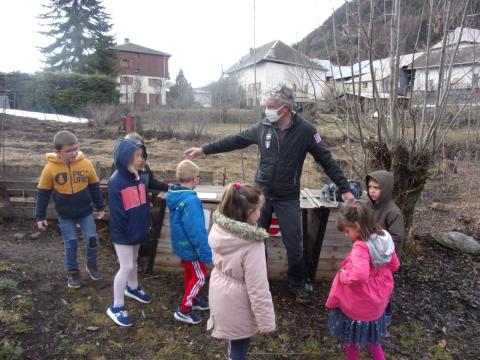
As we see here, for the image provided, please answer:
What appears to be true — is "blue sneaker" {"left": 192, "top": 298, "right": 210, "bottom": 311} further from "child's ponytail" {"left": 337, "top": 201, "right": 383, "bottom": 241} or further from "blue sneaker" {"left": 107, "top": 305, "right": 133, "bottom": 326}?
"child's ponytail" {"left": 337, "top": 201, "right": 383, "bottom": 241}

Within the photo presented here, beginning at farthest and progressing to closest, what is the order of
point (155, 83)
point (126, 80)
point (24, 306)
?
point (155, 83), point (126, 80), point (24, 306)

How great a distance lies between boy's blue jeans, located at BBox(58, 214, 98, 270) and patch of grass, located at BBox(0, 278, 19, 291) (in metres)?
0.45

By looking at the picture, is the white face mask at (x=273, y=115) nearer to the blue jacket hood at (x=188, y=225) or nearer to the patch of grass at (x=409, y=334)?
the blue jacket hood at (x=188, y=225)

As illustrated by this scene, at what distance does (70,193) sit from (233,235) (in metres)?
1.96

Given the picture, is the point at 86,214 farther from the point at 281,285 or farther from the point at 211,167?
the point at 211,167

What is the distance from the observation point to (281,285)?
147 inches

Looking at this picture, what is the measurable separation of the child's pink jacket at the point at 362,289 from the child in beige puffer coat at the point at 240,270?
0.51 m

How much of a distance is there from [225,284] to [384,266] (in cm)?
100

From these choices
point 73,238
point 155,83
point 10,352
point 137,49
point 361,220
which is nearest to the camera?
point 361,220

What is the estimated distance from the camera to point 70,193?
3340 millimetres

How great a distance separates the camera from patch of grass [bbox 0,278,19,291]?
3305mm

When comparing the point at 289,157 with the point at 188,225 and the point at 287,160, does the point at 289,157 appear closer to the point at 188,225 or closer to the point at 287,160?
the point at 287,160

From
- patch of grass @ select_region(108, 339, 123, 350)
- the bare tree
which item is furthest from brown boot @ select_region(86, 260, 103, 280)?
the bare tree

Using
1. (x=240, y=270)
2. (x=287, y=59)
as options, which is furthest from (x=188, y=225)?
(x=287, y=59)
